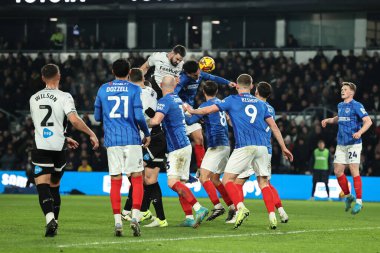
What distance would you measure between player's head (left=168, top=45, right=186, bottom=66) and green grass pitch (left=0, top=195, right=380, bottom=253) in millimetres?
2944

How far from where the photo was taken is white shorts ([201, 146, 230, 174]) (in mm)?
15102

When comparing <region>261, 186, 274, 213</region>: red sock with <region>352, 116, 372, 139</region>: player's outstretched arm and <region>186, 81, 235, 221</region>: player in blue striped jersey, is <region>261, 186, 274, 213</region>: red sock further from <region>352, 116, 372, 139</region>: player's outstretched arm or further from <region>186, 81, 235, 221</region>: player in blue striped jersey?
<region>352, 116, 372, 139</region>: player's outstretched arm

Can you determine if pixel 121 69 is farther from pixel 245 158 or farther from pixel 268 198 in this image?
pixel 268 198

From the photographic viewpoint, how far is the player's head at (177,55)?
16.4 metres

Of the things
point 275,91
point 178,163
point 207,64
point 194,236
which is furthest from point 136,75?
point 275,91

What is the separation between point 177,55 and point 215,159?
2.41 metres

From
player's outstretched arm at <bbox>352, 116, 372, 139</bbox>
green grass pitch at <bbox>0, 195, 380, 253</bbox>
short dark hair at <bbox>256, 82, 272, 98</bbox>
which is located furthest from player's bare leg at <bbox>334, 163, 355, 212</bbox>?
short dark hair at <bbox>256, 82, 272, 98</bbox>

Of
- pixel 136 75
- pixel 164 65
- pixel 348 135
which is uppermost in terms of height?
pixel 164 65

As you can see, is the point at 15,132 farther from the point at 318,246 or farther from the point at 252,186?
the point at 318,246

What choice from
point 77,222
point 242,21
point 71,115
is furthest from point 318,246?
point 242,21

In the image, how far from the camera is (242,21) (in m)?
39.4

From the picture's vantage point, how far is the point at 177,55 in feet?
54.0

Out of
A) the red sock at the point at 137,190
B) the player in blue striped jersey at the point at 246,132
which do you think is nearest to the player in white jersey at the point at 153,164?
the player in blue striped jersey at the point at 246,132

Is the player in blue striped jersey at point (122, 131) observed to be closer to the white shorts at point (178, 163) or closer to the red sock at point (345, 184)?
the white shorts at point (178, 163)
